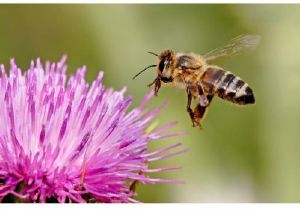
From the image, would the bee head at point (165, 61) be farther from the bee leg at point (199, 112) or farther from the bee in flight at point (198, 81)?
the bee leg at point (199, 112)

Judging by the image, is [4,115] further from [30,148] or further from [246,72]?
[246,72]

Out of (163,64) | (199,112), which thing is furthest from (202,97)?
(163,64)

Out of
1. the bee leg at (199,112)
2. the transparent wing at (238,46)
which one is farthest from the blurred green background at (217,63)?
the bee leg at (199,112)

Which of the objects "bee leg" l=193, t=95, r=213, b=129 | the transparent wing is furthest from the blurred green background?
"bee leg" l=193, t=95, r=213, b=129

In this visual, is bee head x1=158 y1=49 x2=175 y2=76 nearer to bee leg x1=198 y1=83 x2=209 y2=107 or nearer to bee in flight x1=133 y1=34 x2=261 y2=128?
bee in flight x1=133 y1=34 x2=261 y2=128

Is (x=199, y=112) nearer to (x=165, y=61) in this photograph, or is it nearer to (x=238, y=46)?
(x=165, y=61)
